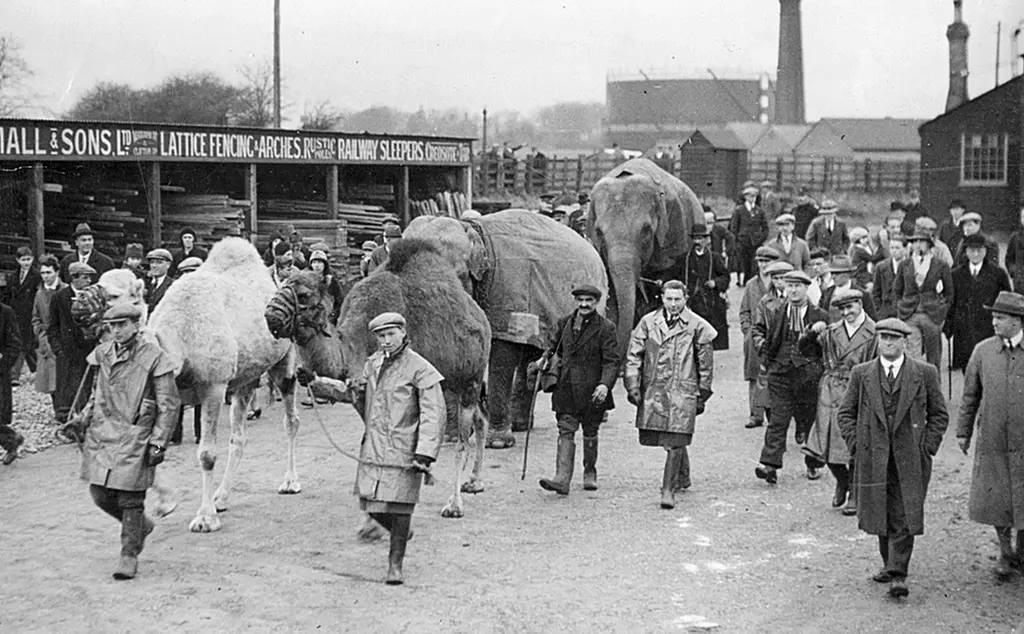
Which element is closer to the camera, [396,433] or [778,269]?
[396,433]

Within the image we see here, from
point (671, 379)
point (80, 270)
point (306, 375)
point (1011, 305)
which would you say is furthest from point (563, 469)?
point (80, 270)

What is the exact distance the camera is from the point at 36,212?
20.0m

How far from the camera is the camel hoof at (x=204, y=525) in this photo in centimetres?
998

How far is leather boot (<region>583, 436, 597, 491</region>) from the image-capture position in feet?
37.7

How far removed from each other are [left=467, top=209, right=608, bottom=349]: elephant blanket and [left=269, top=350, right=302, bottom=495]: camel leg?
7.45ft

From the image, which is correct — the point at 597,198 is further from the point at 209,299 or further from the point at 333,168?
the point at 333,168

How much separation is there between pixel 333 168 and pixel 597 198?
12019 millimetres

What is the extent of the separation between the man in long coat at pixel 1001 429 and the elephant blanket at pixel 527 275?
5.32 meters

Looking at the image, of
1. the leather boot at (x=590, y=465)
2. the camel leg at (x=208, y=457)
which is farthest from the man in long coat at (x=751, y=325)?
the camel leg at (x=208, y=457)

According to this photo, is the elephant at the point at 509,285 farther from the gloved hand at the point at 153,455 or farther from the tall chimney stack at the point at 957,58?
the tall chimney stack at the point at 957,58

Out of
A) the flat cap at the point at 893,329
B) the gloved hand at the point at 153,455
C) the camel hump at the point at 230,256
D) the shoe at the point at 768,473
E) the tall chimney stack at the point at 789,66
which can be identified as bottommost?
the shoe at the point at 768,473

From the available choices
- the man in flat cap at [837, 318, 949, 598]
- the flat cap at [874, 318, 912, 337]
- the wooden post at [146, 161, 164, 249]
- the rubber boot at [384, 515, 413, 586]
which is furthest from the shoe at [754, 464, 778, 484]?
the wooden post at [146, 161, 164, 249]

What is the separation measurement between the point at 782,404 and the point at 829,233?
8.20 meters

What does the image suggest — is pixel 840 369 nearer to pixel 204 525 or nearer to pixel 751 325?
pixel 751 325
